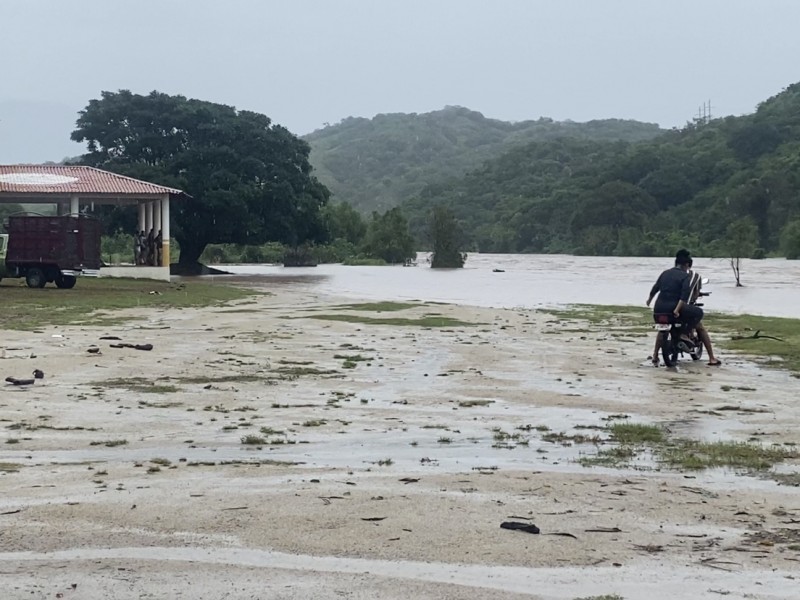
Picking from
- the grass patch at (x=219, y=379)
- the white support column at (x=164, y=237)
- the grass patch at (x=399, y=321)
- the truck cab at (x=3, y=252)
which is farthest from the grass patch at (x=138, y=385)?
the white support column at (x=164, y=237)

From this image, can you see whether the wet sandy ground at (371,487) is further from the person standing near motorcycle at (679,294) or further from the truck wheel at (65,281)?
the truck wheel at (65,281)

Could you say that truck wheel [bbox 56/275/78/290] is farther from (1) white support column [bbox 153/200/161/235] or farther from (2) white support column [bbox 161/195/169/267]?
(1) white support column [bbox 153/200/161/235]

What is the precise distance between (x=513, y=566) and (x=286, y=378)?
8341 mm

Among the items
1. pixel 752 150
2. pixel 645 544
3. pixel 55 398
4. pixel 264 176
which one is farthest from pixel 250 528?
pixel 752 150

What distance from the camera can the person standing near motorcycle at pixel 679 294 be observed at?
1595 centimetres

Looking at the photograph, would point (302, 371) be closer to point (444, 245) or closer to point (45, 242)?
point (45, 242)

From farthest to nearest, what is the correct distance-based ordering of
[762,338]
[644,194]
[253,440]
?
[644,194] < [762,338] < [253,440]

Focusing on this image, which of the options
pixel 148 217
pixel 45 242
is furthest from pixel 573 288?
pixel 45 242

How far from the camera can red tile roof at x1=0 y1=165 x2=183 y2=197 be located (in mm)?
43594

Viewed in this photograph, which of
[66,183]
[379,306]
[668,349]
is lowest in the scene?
[379,306]

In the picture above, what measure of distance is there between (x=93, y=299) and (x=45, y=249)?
274 inches

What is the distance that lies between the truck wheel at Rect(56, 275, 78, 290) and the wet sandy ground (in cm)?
2250

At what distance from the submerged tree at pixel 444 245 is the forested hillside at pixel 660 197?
18.8m

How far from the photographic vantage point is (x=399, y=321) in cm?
2473
